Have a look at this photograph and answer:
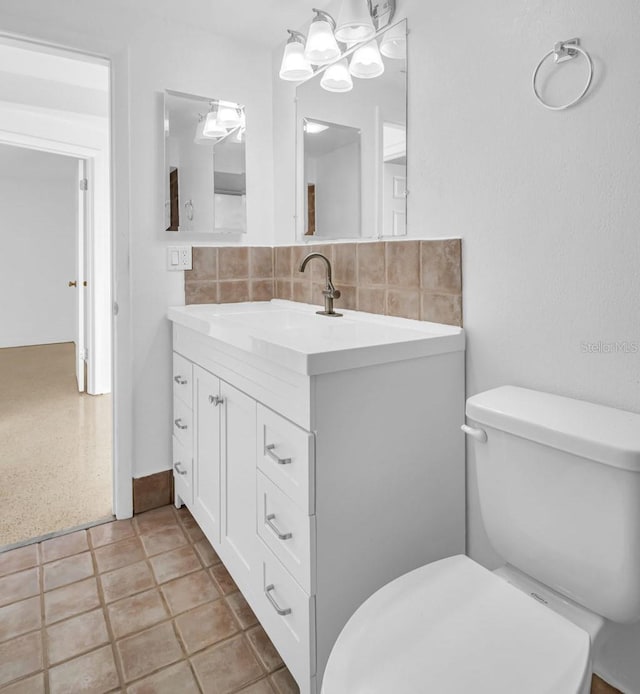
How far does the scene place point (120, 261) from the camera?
2.11 m

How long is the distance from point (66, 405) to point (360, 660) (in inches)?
142

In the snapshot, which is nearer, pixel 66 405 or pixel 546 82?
pixel 546 82

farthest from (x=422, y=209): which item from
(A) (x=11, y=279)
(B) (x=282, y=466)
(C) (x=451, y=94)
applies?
(A) (x=11, y=279)

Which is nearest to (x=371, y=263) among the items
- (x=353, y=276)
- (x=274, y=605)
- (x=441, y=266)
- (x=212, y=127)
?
(x=353, y=276)

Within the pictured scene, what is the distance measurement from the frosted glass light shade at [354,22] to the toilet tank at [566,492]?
1.35 meters

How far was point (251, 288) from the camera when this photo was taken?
2.45 meters

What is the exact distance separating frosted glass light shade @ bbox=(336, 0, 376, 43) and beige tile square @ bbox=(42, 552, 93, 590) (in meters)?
2.10

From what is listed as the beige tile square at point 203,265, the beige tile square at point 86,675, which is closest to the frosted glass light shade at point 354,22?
the beige tile square at point 203,265

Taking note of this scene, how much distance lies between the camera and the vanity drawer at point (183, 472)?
6.72 ft

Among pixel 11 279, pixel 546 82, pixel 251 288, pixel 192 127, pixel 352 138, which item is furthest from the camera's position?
pixel 11 279

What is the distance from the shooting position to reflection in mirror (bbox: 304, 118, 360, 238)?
195cm

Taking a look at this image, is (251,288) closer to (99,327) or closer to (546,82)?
(546,82)

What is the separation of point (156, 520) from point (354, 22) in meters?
2.07

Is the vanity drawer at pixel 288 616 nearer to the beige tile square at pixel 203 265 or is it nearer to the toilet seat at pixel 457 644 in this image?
the toilet seat at pixel 457 644
